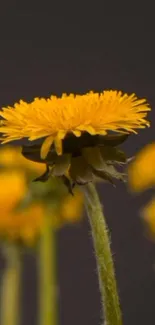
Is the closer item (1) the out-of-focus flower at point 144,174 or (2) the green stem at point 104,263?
(2) the green stem at point 104,263

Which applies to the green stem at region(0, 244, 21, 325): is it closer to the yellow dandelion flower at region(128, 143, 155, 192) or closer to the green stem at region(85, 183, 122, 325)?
the yellow dandelion flower at region(128, 143, 155, 192)

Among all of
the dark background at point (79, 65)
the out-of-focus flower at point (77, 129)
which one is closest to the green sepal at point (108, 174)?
the out-of-focus flower at point (77, 129)

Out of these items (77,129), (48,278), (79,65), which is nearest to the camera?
(77,129)

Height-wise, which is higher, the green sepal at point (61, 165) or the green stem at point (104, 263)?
the green sepal at point (61, 165)

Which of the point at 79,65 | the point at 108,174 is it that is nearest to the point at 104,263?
the point at 108,174

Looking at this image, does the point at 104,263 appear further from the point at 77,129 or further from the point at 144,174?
the point at 144,174

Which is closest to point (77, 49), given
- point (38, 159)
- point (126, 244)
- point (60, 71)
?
point (60, 71)

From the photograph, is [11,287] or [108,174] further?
[11,287]

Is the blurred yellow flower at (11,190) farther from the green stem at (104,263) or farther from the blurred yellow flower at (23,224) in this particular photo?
the green stem at (104,263)
